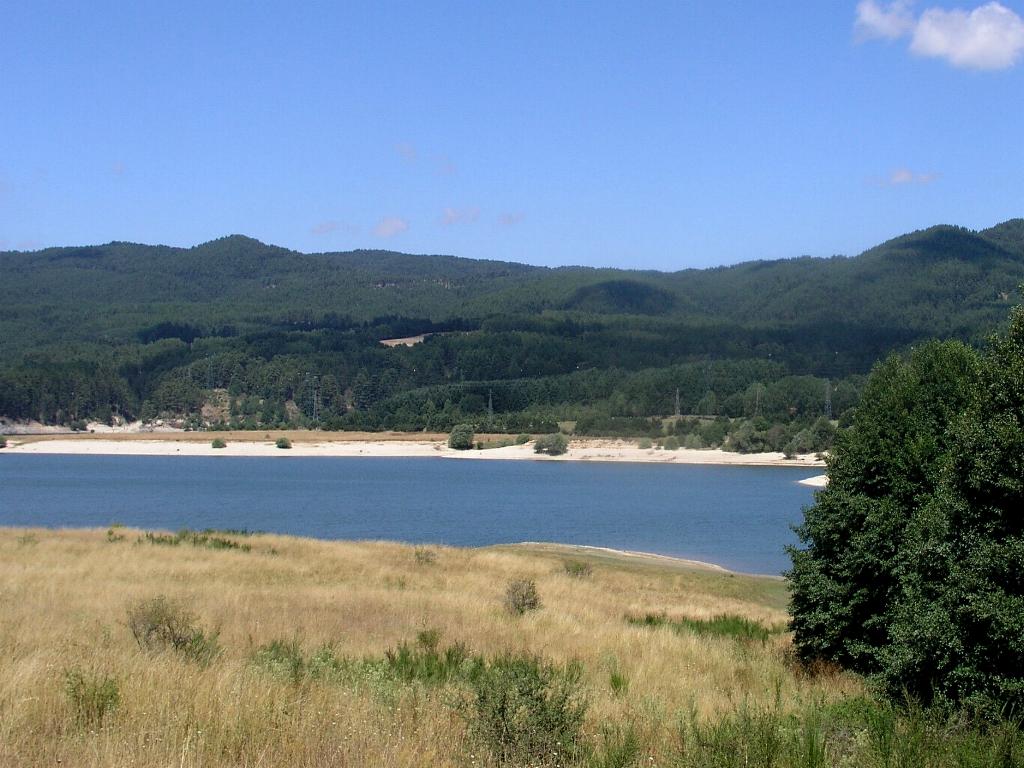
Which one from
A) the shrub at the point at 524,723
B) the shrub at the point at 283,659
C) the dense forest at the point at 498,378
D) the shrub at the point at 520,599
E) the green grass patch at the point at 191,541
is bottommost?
the green grass patch at the point at 191,541

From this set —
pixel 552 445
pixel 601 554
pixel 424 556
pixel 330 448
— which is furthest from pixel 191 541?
pixel 330 448

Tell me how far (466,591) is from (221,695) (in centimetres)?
1317

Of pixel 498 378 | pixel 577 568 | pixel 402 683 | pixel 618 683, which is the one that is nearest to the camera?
pixel 402 683

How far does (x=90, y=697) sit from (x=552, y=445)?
362 feet

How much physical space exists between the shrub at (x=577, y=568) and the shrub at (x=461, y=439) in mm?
91702

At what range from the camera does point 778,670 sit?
37.3 feet

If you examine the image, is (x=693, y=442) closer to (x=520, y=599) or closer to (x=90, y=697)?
(x=520, y=599)

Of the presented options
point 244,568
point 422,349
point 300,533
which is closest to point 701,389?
point 422,349

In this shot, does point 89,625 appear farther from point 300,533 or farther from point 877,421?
point 300,533

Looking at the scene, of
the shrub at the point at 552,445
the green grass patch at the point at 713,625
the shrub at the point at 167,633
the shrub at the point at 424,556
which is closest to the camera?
the shrub at the point at 167,633

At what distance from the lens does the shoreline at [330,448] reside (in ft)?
367

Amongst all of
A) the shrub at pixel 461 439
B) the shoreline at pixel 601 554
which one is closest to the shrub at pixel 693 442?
the shrub at pixel 461 439

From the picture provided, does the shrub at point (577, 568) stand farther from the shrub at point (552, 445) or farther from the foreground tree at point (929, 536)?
the shrub at point (552, 445)

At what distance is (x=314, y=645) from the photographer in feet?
33.1
